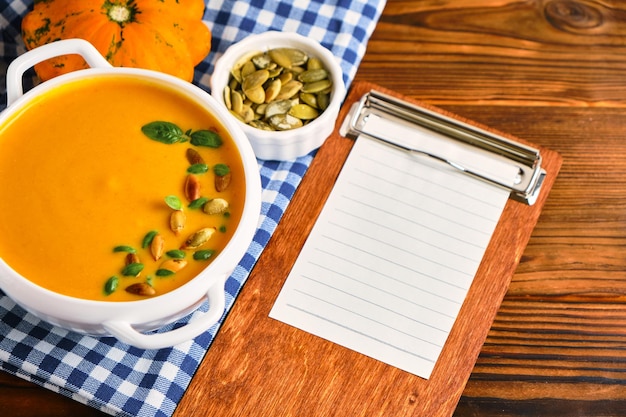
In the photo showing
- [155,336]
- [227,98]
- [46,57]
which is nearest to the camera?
[155,336]

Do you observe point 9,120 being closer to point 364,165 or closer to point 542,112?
point 364,165

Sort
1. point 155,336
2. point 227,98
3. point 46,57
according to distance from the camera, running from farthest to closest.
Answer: point 227,98 → point 46,57 → point 155,336

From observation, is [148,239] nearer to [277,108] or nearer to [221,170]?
[221,170]

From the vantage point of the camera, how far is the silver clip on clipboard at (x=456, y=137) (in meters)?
0.94

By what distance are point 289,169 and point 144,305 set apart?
31 centimetres

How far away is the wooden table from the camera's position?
32.7 inches

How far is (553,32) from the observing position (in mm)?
1092

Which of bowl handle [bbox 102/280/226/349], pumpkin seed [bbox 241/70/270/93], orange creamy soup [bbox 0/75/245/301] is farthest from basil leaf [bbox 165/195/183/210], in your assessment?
pumpkin seed [bbox 241/70/270/93]

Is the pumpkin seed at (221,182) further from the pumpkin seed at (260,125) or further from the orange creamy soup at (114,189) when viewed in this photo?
the pumpkin seed at (260,125)

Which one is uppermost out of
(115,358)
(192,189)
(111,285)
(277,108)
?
(277,108)

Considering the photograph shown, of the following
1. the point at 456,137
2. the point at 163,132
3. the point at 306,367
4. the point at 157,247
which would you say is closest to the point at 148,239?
the point at 157,247

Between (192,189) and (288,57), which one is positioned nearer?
(192,189)

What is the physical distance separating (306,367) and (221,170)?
250 millimetres

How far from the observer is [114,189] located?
29.9 inches
